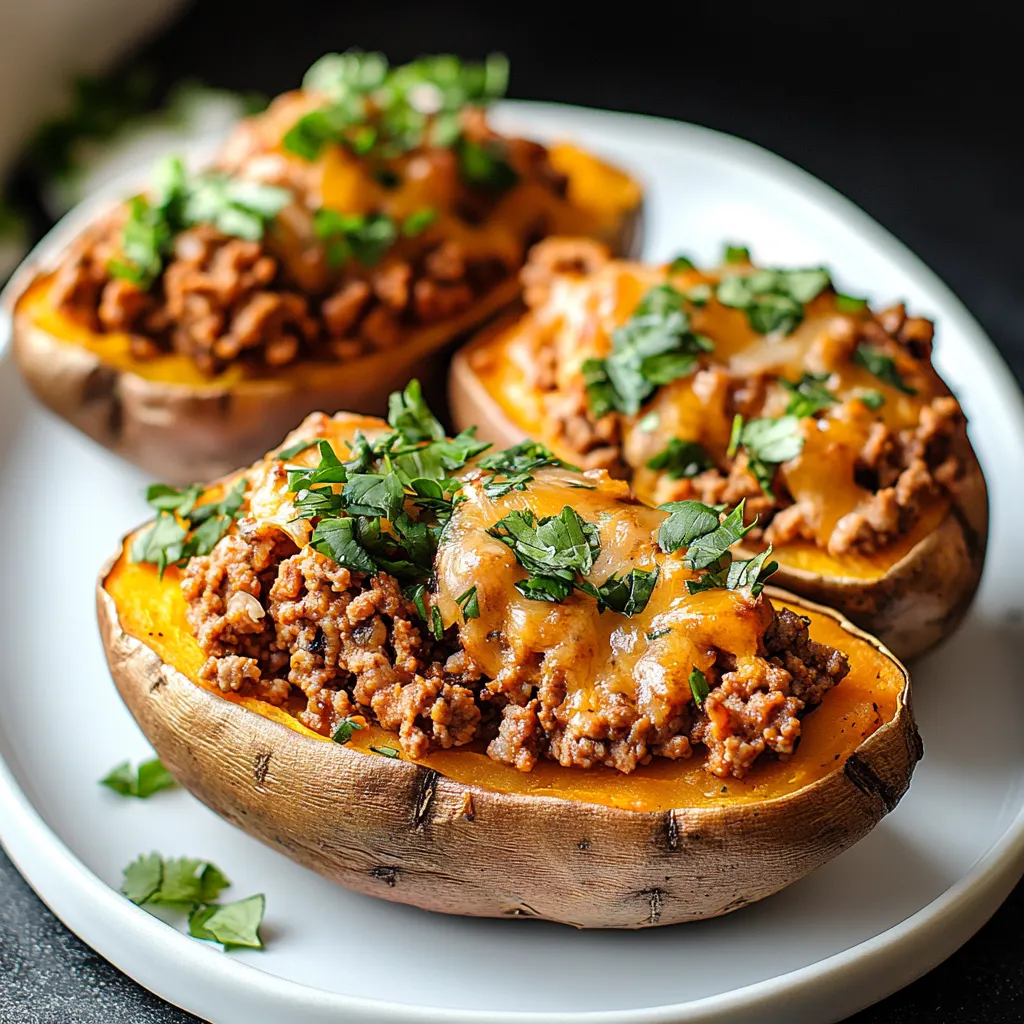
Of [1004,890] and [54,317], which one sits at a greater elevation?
Answer: [54,317]

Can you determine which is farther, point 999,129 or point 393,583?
point 999,129

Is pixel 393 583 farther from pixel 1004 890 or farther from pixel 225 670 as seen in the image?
pixel 1004 890

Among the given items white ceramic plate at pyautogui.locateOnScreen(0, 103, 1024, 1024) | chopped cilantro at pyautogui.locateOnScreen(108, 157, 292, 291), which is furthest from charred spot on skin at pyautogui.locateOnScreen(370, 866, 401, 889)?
chopped cilantro at pyautogui.locateOnScreen(108, 157, 292, 291)

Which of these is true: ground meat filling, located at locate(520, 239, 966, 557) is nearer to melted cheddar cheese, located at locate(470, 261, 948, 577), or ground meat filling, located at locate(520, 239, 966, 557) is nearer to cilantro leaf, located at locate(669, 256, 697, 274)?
melted cheddar cheese, located at locate(470, 261, 948, 577)

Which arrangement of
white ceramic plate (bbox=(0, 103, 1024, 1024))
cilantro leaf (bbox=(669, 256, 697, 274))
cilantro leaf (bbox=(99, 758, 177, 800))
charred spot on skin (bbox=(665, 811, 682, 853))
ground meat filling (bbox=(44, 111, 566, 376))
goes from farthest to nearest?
ground meat filling (bbox=(44, 111, 566, 376)), cilantro leaf (bbox=(669, 256, 697, 274)), cilantro leaf (bbox=(99, 758, 177, 800)), white ceramic plate (bbox=(0, 103, 1024, 1024)), charred spot on skin (bbox=(665, 811, 682, 853))

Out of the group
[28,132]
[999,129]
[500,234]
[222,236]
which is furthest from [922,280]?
[28,132]
